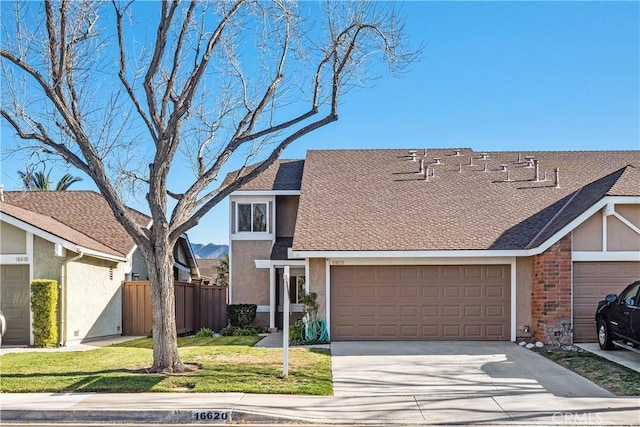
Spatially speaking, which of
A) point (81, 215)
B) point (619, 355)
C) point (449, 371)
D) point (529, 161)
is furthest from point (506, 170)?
point (81, 215)

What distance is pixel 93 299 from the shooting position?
18656 millimetres

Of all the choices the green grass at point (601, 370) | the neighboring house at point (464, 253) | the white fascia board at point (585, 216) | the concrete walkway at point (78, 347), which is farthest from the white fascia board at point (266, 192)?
the green grass at point (601, 370)

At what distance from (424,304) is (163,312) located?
25.7ft

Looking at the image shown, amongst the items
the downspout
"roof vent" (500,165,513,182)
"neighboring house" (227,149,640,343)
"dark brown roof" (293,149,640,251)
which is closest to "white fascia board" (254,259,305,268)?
"neighboring house" (227,149,640,343)

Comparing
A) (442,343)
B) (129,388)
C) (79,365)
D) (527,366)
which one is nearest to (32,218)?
(79,365)

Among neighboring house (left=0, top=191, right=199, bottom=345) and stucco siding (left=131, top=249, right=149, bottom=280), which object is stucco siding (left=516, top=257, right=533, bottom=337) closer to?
neighboring house (left=0, top=191, right=199, bottom=345)

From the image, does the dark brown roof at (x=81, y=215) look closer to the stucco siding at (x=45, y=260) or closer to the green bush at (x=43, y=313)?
the stucco siding at (x=45, y=260)

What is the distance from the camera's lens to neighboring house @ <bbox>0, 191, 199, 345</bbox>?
16.9 m

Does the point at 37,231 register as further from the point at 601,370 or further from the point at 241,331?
the point at 601,370

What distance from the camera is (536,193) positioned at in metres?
19.8

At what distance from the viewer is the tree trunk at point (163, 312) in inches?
457

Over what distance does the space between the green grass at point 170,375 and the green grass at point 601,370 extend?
4.88 m

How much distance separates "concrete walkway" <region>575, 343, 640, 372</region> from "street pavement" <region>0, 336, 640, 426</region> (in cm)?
141

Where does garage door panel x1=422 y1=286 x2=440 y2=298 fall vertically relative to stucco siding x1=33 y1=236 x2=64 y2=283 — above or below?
below
